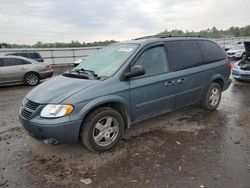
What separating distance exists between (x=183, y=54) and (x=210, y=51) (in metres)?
1.10

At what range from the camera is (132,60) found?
4398 mm

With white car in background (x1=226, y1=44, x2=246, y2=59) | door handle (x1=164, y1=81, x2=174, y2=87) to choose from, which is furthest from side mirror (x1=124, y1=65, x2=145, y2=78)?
white car in background (x1=226, y1=44, x2=246, y2=59)

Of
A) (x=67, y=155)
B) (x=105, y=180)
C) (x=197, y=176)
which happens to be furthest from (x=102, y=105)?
(x=197, y=176)

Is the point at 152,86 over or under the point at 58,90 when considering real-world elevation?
under

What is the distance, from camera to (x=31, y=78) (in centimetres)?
1170

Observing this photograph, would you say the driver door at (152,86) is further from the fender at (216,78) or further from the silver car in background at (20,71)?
the silver car in background at (20,71)

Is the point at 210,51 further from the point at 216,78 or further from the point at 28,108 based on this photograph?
Result: the point at 28,108

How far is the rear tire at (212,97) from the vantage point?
5.95 m

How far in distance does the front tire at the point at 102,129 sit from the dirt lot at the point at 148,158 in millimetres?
160

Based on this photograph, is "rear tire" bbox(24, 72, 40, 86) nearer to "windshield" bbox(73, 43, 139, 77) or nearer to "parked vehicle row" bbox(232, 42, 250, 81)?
"windshield" bbox(73, 43, 139, 77)

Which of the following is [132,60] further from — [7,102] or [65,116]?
[7,102]

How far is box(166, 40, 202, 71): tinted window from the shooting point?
5.04 metres

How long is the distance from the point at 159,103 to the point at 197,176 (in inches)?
68.7

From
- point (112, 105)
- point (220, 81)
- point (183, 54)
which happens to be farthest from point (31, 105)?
point (220, 81)
